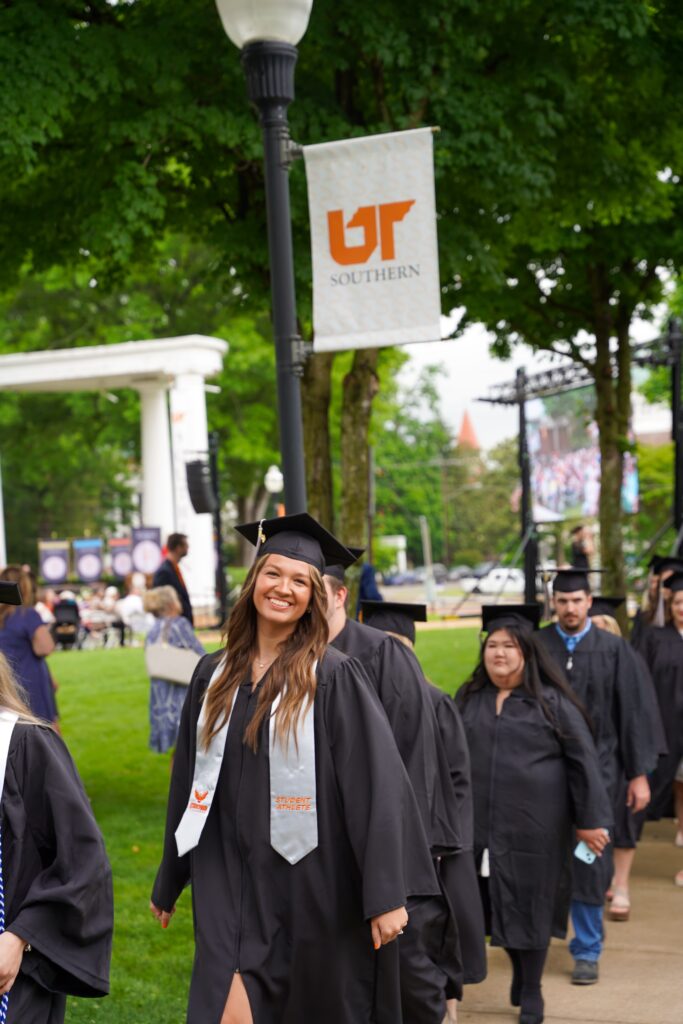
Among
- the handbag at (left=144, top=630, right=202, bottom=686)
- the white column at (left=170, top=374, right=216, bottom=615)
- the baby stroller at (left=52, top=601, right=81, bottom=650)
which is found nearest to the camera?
the handbag at (left=144, top=630, right=202, bottom=686)

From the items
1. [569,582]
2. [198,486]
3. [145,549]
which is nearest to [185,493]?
[145,549]

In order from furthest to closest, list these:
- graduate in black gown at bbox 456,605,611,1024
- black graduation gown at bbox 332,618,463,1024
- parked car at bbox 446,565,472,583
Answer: parked car at bbox 446,565,472,583 → graduate in black gown at bbox 456,605,611,1024 → black graduation gown at bbox 332,618,463,1024

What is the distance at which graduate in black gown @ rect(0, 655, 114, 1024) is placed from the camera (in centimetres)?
374

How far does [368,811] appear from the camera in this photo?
171 inches

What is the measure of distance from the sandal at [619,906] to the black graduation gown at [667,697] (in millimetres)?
1591

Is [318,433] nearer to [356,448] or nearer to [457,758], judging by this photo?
[356,448]

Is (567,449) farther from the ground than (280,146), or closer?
closer

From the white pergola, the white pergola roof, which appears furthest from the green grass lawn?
the white pergola roof

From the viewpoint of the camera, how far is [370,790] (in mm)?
4352

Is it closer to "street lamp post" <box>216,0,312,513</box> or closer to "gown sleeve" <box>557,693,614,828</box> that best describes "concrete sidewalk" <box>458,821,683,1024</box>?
"gown sleeve" <box>557,693,614,828</box>

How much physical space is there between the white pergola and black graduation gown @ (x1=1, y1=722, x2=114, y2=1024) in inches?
1052

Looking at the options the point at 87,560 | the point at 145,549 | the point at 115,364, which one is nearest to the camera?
the point at 145,549

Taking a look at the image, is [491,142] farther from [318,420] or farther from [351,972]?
[351,972]

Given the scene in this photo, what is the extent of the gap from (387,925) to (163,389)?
31.6 meters
